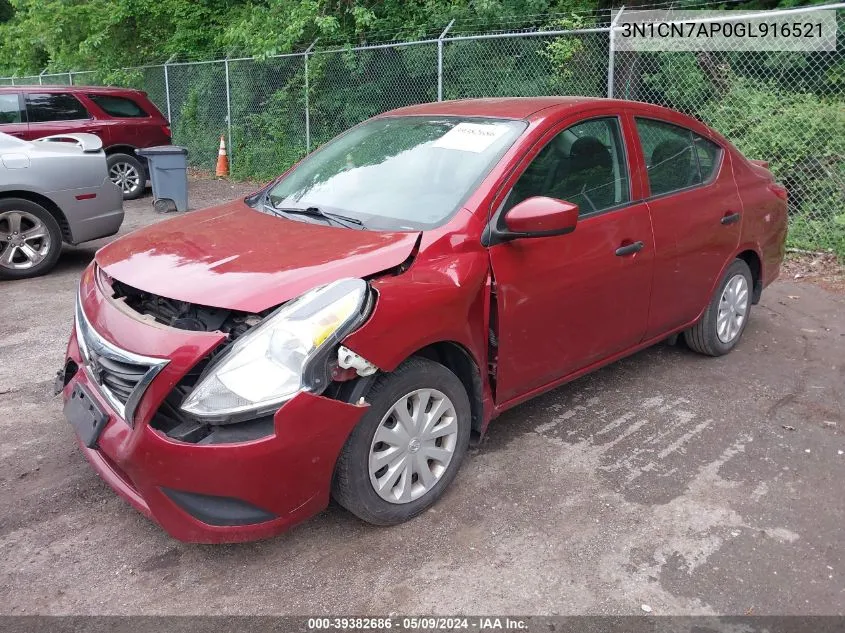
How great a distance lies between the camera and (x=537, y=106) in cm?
389

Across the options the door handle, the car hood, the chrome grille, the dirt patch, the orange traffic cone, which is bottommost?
the orange traffic cone

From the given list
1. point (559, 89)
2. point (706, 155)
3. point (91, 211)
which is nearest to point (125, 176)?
point (91, 211)

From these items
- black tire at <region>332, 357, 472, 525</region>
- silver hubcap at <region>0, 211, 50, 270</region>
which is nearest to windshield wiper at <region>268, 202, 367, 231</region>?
black tire at <region>332, 357, 472, 525</region>

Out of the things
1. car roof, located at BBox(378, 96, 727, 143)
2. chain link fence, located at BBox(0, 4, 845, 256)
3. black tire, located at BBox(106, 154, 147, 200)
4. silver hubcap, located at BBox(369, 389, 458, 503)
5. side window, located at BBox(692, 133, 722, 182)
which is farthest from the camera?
black tire, located at BBox(106, 154, 147, 200)

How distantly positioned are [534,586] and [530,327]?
1.18 metres

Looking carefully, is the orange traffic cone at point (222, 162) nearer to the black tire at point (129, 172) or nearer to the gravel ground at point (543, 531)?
the black tire at point (129, 172)

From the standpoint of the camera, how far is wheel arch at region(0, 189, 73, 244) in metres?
6.95

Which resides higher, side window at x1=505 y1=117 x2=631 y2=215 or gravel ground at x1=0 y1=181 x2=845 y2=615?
side window at x1=505 y1=117 x2=631 y2=215

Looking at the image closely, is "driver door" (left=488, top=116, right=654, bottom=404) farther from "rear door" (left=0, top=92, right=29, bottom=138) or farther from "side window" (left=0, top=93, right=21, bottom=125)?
"side window" (left=0, top=93, right=21, bottom=125)

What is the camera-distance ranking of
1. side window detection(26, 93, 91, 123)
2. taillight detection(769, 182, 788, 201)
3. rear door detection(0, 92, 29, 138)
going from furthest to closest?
side window detection(26, 93, 91, 123) → rear door detection(0, 92, 29, 138) → taillight detection(769, 182, 788, 201)

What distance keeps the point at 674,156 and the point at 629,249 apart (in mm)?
865

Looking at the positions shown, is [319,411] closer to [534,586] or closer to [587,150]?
[534,586]

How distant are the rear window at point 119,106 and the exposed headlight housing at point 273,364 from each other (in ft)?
34.9

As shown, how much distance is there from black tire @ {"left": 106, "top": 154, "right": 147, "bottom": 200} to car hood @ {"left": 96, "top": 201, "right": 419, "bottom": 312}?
30.8 feet
